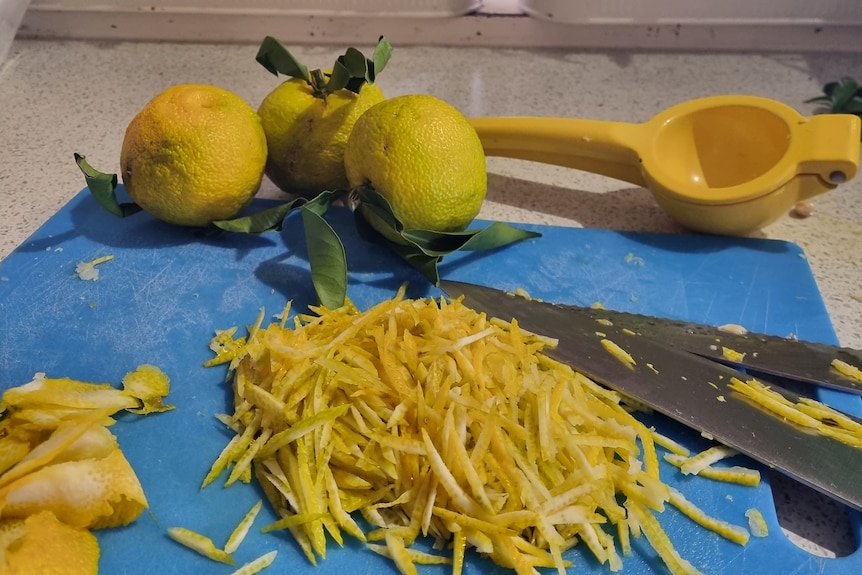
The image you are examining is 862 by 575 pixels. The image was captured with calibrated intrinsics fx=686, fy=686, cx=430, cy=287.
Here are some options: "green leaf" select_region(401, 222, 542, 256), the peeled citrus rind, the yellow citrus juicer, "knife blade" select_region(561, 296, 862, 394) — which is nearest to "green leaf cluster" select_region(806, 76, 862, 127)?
the yellow citrus juicer

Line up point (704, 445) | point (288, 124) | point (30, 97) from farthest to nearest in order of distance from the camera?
point (30, 97)
point (288, 124)
point (704, 445)

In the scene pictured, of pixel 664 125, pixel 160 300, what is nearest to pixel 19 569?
pixel 160 300

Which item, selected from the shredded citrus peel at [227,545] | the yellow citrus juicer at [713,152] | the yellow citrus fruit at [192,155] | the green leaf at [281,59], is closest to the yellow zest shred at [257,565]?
the shredded citrus peel at [227,545]

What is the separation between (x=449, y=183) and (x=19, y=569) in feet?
2.69

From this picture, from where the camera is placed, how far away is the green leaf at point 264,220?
1.29m

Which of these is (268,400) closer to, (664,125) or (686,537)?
(686,537)

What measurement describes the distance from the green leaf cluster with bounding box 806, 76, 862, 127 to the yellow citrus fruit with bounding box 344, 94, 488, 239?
1.19 metres

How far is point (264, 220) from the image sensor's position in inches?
51.9

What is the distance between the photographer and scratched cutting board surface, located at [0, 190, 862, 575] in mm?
874

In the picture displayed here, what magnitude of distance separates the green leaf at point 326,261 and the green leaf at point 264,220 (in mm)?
139

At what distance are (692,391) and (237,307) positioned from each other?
76 centimetres

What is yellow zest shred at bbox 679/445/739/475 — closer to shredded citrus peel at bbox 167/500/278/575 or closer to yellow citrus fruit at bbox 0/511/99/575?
shredded citrus peel at bbox 167/500/278/575

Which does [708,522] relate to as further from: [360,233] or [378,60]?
[378,60]

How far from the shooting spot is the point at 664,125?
145 cm
